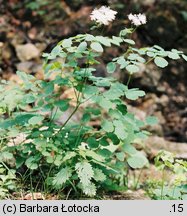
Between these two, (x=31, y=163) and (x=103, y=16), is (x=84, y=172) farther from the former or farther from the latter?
(x=103, y=16)

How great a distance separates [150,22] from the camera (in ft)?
16.9

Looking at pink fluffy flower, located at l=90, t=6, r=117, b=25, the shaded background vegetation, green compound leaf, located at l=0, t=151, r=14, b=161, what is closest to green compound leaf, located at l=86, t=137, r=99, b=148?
green compound leaf, located at l=0, t=151, r=14, b=161

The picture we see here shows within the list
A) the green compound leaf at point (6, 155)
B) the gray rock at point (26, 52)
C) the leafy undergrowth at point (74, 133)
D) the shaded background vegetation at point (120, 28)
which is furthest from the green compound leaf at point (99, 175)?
the gray rock at point (26, 52)

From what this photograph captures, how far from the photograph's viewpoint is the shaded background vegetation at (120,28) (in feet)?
15.9

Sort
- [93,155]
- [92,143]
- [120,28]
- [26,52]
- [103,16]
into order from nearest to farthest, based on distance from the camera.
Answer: [103,16], [93,155], [92,143], [26,52], [120,28]

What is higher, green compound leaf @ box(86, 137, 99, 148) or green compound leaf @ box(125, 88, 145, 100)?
green compound leaf @ box(125, 88, 145, 100)

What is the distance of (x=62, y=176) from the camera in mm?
2105

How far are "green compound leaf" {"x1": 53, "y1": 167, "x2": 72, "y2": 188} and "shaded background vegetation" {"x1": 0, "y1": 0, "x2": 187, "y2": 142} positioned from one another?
260 cm

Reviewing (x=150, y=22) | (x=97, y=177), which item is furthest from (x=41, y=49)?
(x=97, y=177)

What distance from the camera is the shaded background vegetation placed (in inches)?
191

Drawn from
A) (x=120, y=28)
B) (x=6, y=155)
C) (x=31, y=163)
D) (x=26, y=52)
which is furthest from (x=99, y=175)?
(x=120, y=28)

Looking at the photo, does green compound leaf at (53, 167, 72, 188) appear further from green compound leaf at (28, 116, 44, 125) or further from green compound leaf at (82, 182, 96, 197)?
green compound leaf at (28, 116, 44, 125)

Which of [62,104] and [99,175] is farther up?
[62,104]

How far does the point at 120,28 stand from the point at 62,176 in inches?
131
